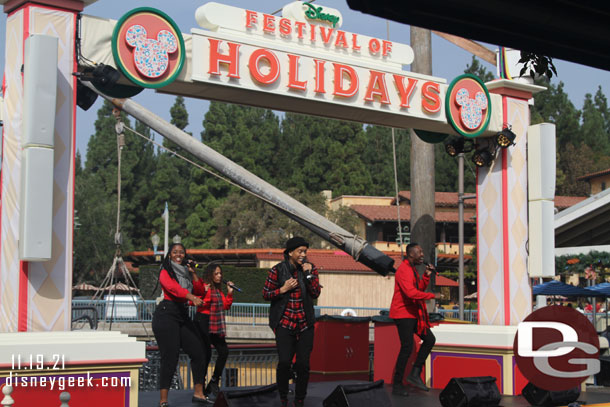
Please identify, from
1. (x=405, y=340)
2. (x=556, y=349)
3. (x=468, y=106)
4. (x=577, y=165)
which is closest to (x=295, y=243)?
(x=405, y=340)

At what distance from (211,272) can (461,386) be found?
9.93 ft

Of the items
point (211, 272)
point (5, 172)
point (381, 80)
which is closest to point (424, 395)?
point (211, 272)

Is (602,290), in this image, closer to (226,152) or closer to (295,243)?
(295,243)

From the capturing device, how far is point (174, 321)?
8406 mm

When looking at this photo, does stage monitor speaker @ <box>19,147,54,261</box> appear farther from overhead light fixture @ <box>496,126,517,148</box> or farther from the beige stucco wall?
the beige stucco wall

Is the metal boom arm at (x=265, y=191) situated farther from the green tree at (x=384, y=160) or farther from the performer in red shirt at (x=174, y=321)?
the green tree at (x=384, y=160)

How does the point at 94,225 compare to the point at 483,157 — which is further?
the point at 94,225

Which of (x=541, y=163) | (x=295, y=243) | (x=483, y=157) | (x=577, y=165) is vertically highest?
(x=577, y=165)

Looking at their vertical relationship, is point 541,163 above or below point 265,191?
above

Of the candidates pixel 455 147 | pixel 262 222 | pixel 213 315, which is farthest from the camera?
pixel 262 222

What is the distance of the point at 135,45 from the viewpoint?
8.48m

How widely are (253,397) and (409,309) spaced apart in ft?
7.24

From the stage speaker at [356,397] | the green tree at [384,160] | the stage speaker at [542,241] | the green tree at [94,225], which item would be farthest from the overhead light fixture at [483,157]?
the green tree at [384,160]

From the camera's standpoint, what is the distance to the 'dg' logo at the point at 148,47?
27.6ft
